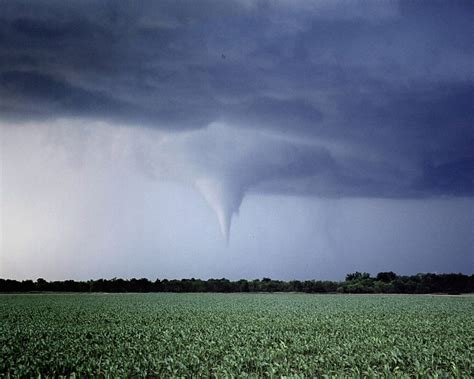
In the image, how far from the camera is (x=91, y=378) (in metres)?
15.6

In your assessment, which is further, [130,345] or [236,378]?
[130,345]

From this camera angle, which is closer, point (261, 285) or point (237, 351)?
point (237, 351)

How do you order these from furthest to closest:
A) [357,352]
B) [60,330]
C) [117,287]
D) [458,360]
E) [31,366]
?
[117,287] < [60,330] < [357,352] < [458,360] < [31,366]

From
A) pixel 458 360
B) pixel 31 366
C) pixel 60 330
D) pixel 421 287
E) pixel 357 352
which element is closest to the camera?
pixel 31 366

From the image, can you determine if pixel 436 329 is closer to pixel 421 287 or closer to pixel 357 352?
pixel 357 352

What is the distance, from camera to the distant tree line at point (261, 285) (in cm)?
13488

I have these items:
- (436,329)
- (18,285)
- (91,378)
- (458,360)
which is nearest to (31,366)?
(91,378)

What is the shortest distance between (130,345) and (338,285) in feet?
408

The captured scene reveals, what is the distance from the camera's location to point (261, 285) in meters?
152

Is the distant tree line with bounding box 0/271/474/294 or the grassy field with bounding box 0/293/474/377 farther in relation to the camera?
the distant tree line with bounding box 0/271/474/294

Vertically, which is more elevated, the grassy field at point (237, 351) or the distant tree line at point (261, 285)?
the distant tree line at point (261, 285)

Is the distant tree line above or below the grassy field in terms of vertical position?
above

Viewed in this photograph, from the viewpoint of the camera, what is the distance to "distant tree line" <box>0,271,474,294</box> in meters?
135

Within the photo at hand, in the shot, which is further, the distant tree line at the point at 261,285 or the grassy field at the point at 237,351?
the distant tree line at the point at 261,285
